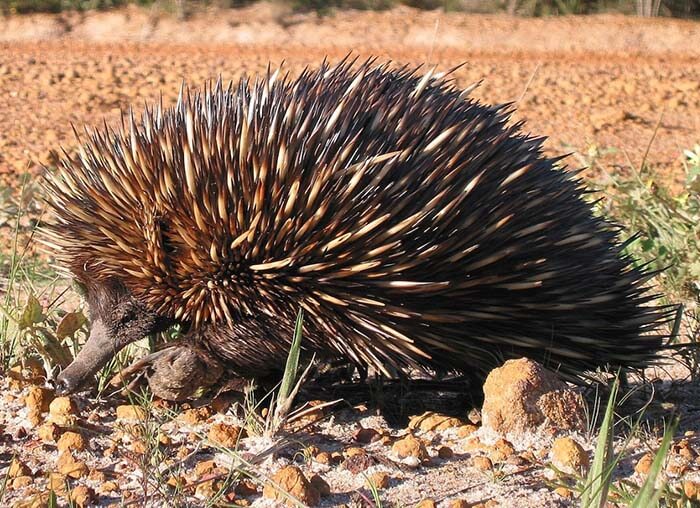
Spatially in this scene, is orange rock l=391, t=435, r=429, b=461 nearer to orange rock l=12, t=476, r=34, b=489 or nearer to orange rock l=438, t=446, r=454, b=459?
orange rock l=438, t=446, r=454, b=459

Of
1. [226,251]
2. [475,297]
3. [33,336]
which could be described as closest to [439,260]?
[475,297]

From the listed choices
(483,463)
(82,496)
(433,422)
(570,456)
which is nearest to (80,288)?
(82,496)

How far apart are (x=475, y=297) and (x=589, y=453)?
58 centimetres

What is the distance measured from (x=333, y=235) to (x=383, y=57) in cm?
805

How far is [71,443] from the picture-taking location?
9.55 feet

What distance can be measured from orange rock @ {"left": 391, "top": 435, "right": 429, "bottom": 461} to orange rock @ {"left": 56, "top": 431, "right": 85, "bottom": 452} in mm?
886

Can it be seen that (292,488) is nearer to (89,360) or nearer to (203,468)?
(203,468)

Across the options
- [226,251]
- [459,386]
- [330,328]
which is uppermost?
[226,251]

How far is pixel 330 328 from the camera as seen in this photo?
3131 mm

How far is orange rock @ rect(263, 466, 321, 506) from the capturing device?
2584mm

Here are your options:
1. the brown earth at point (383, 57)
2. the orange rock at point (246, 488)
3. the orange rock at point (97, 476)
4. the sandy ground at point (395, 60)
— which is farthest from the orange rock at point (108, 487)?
the brown earth at point (383, 57)

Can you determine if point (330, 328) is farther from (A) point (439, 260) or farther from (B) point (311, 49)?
(B) point (311, 49)

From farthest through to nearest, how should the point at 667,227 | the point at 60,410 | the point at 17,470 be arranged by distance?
the point at 667,227 < the point at 60,410 < the point at 17,470

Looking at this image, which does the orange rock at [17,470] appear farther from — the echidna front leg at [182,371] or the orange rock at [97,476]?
the echidna front leg at [182,371]
